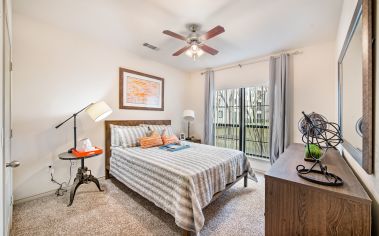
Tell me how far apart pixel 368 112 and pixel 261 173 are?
2936 mm

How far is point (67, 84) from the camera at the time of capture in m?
2.64

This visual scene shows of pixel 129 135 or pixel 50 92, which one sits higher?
pixel 50 92

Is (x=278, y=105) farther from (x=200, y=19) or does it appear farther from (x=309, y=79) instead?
(x=200, y=19)

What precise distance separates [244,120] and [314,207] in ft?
9.88

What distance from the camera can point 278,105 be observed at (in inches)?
124

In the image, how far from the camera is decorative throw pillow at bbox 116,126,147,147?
297 centimetres

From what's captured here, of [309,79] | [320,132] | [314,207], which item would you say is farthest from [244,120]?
[314,207]

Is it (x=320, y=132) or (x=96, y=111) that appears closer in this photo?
(x=320, y=132)

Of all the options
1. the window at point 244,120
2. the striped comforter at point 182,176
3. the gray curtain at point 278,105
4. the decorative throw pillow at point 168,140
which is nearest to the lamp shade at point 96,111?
the striped comforter at point 182,176

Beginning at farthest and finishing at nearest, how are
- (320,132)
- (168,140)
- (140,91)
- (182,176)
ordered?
(140,91) → (168,140) → (182,176) → (320,132)

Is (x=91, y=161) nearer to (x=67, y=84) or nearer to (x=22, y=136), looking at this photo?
(x=22, y=136)

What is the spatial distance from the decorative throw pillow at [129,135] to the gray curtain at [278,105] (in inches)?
Answer: 103

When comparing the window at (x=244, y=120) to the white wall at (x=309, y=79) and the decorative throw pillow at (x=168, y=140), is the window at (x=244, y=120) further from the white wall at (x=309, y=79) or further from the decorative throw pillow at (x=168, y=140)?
the decorative throw pillow at (x=168, y=140)

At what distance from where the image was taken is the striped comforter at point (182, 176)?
1.61 meters
